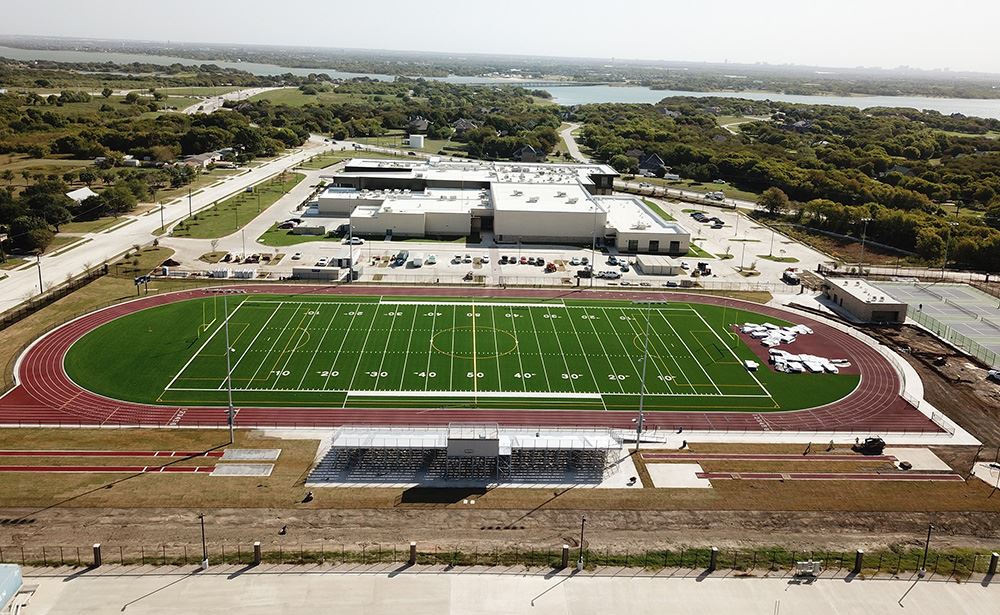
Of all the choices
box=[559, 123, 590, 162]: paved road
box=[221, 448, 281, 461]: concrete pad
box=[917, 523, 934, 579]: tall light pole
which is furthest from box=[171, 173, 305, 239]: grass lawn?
box=[917, 523, 934, 579]: tall light pole

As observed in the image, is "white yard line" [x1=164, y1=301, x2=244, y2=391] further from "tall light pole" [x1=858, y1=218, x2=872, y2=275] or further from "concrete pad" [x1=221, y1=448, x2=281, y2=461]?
"tall light pole" [x1=858, y1=218, x2=872, y2=275]

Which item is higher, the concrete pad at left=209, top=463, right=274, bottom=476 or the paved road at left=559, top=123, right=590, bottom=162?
the paved road at left=559, top=123, right=590, bottom=162

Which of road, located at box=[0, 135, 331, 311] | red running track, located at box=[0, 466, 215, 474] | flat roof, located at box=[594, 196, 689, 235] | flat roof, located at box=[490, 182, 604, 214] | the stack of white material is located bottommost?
red running track, located at box=[0, 466, 215, 474]

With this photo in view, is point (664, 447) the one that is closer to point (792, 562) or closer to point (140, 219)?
point (792, 562)

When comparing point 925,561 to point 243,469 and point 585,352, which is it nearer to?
point 585,352

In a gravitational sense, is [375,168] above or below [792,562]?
above

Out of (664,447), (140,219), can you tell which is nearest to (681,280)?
(664,447)

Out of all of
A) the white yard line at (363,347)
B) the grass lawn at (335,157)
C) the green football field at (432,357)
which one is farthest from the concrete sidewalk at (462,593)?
the grass lawn at (335,157)

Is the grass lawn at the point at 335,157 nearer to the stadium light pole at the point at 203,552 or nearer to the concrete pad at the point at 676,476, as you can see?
the concrete pad at the point at 676,476
